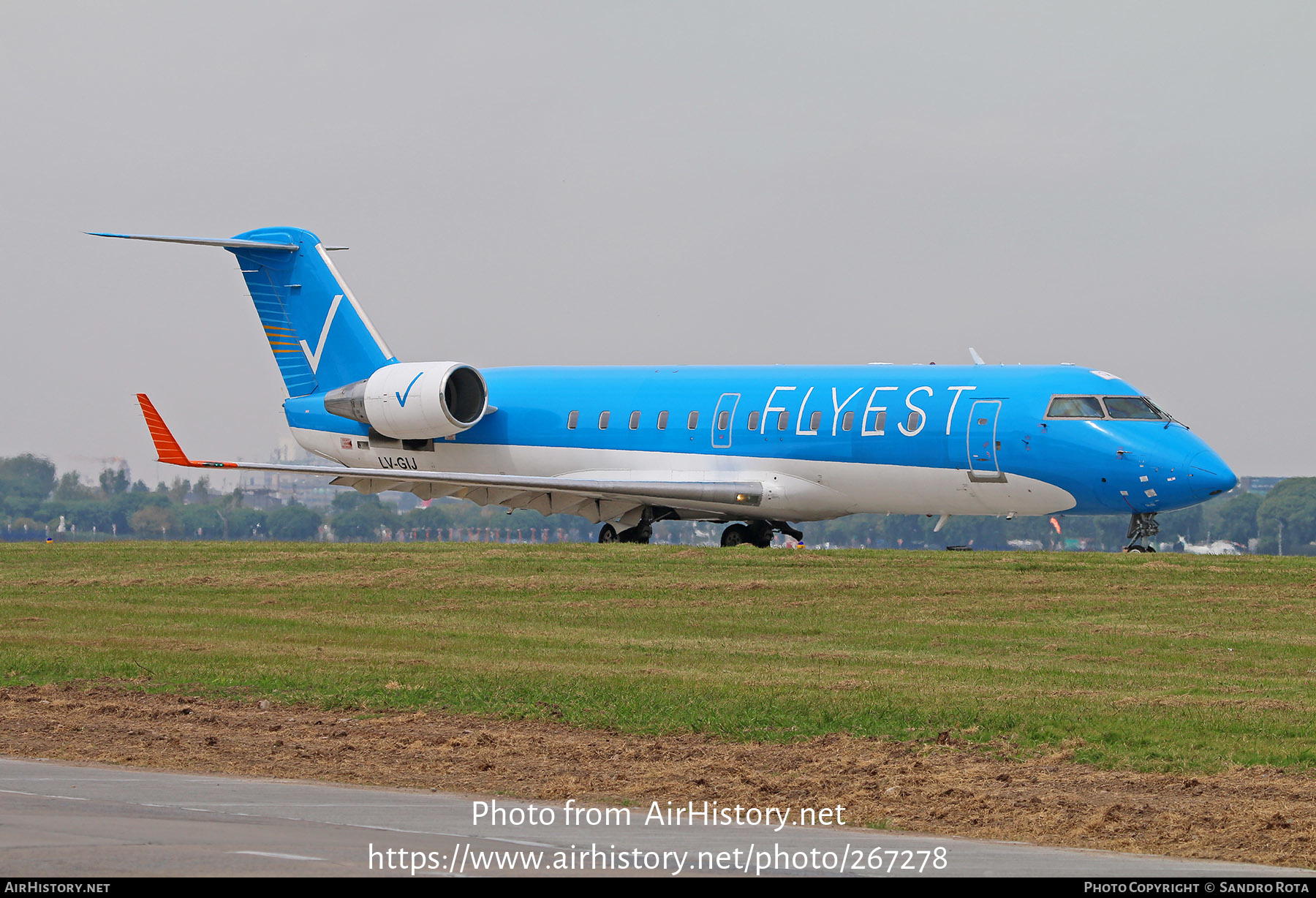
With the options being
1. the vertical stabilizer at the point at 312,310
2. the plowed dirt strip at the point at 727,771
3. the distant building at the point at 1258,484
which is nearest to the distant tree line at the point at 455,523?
the distant building at the point at 1258,484

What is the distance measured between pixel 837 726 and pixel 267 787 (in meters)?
5.28

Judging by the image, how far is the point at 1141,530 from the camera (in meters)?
32.1

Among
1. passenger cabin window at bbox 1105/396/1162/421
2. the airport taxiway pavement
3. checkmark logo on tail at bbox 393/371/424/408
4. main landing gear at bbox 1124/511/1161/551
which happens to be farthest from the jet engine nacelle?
the airport taxiway pavement

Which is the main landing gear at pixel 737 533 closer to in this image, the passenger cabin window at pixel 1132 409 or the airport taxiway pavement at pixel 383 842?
the passenger cabin window at pixel 1132 409

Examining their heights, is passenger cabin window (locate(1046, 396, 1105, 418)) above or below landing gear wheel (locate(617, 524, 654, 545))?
above

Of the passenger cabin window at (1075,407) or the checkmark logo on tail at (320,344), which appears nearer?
the passenger cabin window at (1075,407)

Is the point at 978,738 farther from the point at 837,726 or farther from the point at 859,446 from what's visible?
the point at 859,446

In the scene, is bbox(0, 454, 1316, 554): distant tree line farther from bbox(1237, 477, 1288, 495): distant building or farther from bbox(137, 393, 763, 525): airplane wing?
bbox(137, 393, 763, 525): airplane wing

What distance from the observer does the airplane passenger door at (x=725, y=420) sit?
3609 cm

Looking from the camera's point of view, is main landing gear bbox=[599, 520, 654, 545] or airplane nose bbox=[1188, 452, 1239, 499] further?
main landing gear bbox=[599, 520, 654, 545]

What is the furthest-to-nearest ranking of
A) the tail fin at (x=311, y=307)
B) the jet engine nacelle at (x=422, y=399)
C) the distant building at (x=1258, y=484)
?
the distant building at (x=1258, y=484) → the tail fin at (x=311, y=307) → the jet engine nacelle at (x=422, y=399)

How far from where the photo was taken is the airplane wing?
35.8 m

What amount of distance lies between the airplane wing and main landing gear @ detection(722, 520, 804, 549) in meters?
0.72

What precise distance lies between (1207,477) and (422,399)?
56.7ft
